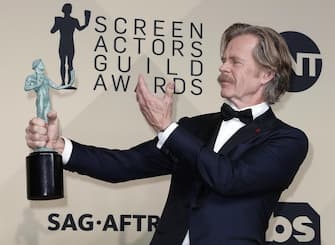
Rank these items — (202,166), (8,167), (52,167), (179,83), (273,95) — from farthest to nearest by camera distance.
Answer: (179,83) → (8,167) → (273,95) → (52,167) → (202,166)

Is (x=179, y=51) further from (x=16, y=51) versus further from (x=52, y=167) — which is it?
(x=52, y=167)

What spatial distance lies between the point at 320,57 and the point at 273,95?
0.86 m

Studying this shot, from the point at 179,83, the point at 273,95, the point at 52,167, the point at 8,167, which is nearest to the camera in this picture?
the point at 52,167

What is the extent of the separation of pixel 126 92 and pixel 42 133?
84cm

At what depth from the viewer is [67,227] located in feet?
7.70

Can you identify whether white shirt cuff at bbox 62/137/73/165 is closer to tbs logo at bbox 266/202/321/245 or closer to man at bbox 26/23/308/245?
man at bbox 26/23/308/245

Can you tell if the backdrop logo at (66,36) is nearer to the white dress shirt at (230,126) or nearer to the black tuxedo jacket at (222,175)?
the black tuxedo jacket at (222,175)

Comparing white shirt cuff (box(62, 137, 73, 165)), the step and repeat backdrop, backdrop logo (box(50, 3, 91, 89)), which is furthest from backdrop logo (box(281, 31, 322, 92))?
white shirt cuff (box(62, 137, 73, 165))

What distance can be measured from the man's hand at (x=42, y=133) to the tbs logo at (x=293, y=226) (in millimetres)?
1060

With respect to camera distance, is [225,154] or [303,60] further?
[303,60]

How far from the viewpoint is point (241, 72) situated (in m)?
1.78

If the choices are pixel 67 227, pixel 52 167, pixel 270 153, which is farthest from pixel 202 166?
pixel 67 227

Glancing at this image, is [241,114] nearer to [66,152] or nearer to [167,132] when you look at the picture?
[167,132]

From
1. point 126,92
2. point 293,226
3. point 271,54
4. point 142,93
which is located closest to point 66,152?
point 142,93
